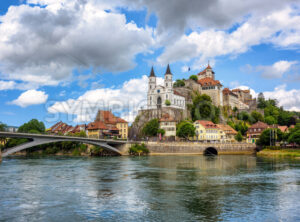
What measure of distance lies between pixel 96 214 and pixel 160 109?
10108 centimetres

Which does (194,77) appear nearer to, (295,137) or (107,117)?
(107,117)

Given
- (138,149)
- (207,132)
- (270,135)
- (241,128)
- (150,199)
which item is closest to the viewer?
(150,199)

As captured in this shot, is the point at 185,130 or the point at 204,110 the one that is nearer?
the point at 185,130

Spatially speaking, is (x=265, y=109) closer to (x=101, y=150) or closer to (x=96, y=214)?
(x=101, y=150)

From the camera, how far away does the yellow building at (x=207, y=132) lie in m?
108

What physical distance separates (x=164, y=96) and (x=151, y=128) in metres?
21.5

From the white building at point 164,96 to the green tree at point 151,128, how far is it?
14.3 m

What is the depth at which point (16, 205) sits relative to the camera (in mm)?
22016

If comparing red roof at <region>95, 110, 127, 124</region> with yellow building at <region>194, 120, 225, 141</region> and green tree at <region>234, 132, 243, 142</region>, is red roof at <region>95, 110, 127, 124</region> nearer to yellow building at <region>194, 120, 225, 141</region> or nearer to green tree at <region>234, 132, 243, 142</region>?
yellow building at <region>194, 120, 225, 141</region>

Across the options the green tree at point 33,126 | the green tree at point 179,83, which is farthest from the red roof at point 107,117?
the green tree at point 179,83

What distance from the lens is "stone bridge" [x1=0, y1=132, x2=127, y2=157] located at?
5499 centimetres

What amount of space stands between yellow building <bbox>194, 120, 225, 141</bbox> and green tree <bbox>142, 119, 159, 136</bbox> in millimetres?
14377

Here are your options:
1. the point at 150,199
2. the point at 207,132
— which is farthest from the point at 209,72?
the point at 150,199

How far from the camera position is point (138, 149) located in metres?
89.8
